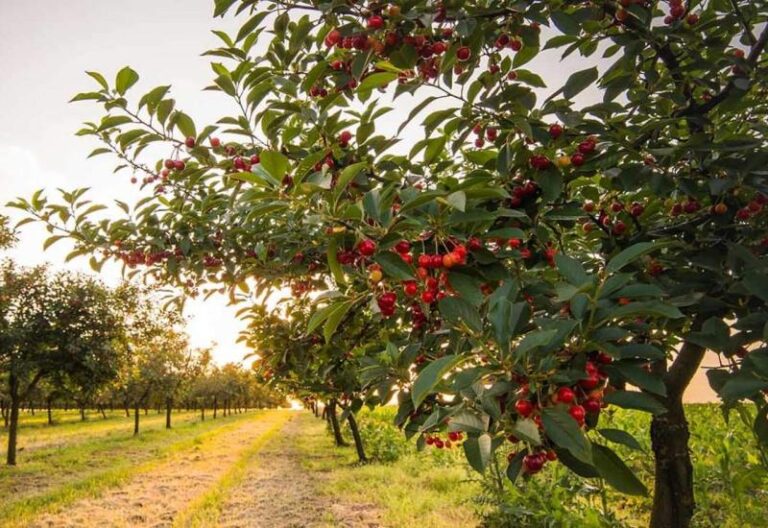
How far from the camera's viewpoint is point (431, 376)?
1.10 metres

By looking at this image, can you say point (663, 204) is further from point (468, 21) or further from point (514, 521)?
point (514, 521)

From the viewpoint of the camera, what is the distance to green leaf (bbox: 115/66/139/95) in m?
2.15

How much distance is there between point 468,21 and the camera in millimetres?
1753

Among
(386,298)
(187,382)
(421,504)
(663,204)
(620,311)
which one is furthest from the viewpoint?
(187,382)

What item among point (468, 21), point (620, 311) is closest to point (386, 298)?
point (620, 311)

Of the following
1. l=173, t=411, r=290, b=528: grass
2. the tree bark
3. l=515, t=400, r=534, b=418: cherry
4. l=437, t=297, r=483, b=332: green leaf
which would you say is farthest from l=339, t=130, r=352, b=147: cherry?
l=173, t=411, r=290, b=528: grass

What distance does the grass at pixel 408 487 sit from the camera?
6410 millimetres

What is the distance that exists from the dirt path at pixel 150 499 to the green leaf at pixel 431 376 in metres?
7.85

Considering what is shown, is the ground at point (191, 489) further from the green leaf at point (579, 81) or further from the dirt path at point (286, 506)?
the green leaf at point (579, 81)

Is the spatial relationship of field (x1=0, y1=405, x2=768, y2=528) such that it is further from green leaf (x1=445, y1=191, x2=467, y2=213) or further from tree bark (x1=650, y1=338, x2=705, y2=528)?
A: green leaf (x1=445, y1=191, x2=467, y2=213)

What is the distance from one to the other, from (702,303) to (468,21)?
138cm

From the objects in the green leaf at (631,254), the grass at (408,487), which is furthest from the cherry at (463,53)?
the grass at (408,487)

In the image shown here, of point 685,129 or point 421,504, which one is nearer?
point 685,129

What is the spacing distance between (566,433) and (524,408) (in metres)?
0.17
